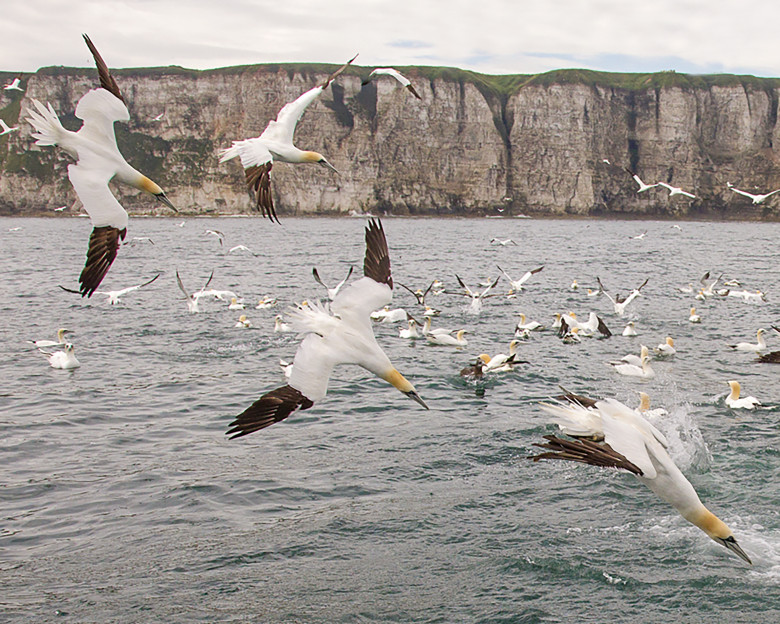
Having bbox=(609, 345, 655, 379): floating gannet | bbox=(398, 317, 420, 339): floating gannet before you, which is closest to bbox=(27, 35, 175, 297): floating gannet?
bbox=(609, 345, 655, 379): floating gannet

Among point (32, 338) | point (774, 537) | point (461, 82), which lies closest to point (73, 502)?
point (774, 537)

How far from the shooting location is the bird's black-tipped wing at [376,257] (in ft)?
25.3

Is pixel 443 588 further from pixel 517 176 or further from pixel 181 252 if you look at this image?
pixel 517 176

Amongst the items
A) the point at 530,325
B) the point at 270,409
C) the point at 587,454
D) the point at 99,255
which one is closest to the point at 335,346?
the point at 270,409

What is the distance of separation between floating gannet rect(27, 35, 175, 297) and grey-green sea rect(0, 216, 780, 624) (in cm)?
365

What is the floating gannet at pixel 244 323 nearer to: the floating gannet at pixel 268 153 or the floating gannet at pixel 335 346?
the floating gannet at pixel 268 153

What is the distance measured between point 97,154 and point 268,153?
1.91 meters

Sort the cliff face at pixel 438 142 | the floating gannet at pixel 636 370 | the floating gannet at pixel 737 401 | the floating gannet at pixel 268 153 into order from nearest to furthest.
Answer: the floating gannet at pixel 268 153
the floating gannet at pixel 737 401
the floating gannet at pixel 636 370
the cliff face at pixel 438 142

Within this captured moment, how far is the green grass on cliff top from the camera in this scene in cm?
12488

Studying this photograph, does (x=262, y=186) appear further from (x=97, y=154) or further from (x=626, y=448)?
(x=626, y=448)

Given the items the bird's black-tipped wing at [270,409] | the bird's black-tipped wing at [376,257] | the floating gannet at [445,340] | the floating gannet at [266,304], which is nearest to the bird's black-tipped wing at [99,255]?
the bird's black-tipped wing at [270,409]

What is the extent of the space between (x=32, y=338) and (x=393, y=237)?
5418 cm

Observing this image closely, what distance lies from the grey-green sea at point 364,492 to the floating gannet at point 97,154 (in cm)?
365

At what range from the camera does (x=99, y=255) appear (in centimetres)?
690
